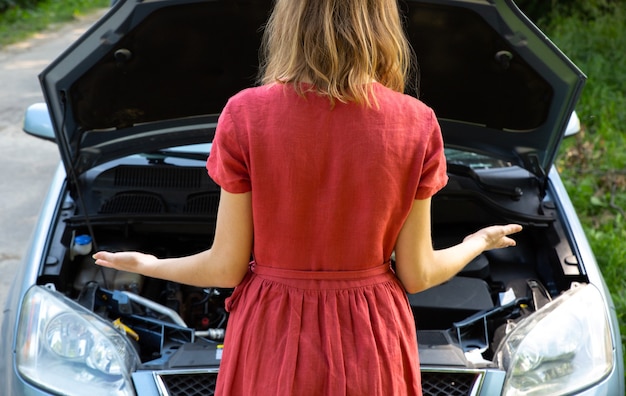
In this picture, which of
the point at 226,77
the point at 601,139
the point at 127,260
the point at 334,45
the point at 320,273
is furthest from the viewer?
the point at 601,139

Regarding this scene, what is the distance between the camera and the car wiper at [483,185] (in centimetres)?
303

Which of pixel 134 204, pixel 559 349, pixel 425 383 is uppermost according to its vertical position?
pixel 559 349

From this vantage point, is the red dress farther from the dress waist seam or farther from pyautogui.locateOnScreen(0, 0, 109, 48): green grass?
pyautogui.locateOnScreen(0, 0, 109, 48): green grass

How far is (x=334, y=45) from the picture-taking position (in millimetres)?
1436

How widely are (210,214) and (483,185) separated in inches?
44.1

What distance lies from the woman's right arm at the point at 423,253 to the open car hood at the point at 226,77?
2.95 ft

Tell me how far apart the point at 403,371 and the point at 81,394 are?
0.94m

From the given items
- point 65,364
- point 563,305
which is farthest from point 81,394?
point 563,305

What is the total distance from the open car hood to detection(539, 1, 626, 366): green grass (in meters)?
1.39

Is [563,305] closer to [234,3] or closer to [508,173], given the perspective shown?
[508,173]

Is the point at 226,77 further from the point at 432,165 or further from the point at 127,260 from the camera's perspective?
the point at 432,165

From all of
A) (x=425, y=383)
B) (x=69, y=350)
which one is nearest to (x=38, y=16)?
(x=69, y=350)

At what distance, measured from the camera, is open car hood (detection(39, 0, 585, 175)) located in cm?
239

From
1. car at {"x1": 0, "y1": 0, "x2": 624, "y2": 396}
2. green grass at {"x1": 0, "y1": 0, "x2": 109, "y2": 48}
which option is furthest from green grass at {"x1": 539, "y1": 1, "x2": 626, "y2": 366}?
green grass at {"x1": 0, "y1": 0, "x2": 109, "y2": 48}
